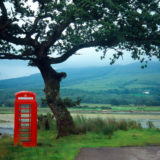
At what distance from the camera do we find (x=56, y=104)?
14555 mm

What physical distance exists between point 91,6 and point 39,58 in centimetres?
402

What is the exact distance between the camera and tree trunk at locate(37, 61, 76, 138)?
14.5m

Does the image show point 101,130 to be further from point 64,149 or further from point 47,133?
point 64,149

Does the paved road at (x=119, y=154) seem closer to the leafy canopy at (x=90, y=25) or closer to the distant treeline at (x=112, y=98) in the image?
the leafy canopy at (x=90, y=25)

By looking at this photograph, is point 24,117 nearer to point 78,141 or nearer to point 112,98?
point 78,141

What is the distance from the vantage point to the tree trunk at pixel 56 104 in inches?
570

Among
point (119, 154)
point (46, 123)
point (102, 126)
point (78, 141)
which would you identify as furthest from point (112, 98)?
point (119, 154)

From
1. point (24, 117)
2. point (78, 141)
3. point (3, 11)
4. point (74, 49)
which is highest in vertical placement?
point (3, 11)

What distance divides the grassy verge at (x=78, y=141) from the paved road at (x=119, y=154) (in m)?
0.40

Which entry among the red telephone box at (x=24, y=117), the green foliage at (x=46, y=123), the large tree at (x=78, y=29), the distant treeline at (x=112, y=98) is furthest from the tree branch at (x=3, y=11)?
the distant treeline at (x=112, y=98)

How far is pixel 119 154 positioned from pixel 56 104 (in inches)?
235

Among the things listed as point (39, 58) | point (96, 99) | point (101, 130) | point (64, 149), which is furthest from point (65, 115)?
point (96, 99)

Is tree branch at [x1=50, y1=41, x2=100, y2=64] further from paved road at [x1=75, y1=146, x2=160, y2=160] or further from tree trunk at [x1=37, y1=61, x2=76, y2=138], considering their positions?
paved road at [x1=75, y1=146, x2=160, y2=160]

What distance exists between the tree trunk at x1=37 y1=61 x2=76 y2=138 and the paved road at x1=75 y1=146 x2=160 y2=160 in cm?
438
